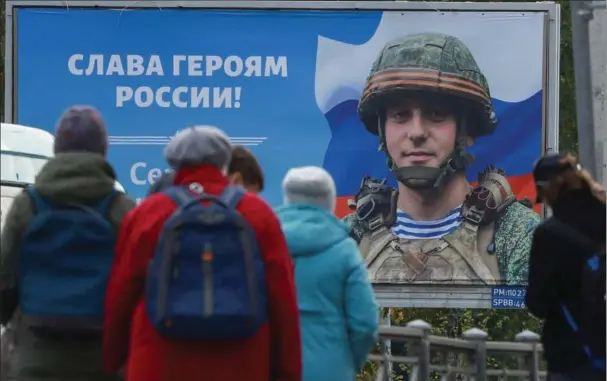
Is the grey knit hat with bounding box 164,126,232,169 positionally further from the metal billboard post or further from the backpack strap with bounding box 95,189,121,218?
the metal billboard post

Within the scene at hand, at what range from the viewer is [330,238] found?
6949 mm

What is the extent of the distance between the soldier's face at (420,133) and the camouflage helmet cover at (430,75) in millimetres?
191

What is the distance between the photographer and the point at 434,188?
A: 52.2 ft

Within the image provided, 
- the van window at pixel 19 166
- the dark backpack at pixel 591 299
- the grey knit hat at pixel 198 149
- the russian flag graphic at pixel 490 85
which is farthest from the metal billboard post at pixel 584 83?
the grey knit hat at pixel 198 149

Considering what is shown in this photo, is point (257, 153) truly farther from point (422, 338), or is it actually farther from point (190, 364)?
point (190, 364)

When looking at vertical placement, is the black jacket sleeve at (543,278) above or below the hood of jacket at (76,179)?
below

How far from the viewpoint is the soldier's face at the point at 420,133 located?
51.8ft

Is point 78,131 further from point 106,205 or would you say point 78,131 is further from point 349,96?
point 349,96

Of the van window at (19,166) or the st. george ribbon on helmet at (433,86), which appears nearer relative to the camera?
the van window at (19,166)

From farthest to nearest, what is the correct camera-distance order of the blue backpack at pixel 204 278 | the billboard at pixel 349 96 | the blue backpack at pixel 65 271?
the billboard at pixel 349 96, the blue backpack at pixel 65 271, the blue backpack at pixel 204 278

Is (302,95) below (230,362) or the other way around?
the other way around

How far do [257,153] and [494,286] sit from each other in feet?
8.69

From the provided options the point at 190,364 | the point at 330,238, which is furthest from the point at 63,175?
the point at 330,238

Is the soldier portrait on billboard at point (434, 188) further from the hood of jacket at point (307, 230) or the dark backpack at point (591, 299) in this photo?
the dark backpack at point (591, 299)
